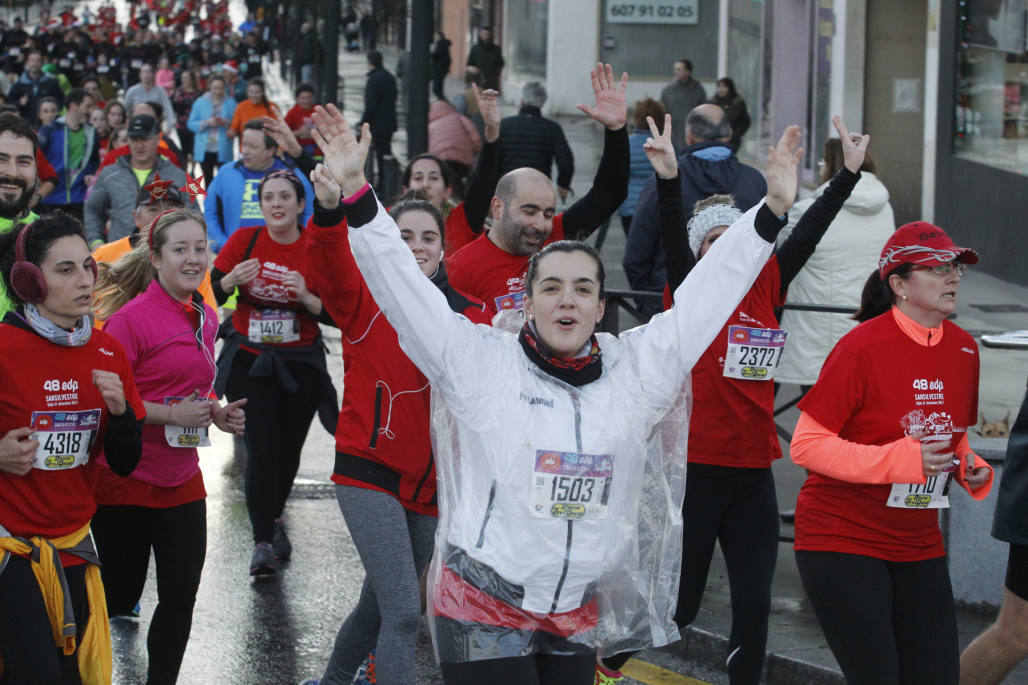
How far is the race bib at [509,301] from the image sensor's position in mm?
5953

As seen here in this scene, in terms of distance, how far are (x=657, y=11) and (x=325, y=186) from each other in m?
29.5

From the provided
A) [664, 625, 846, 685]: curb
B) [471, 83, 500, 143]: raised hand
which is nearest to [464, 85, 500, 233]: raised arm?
[471, 83, 500, 143]: raised hand

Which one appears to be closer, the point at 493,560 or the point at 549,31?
the point at 493,560

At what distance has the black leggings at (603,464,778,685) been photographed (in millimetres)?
5254

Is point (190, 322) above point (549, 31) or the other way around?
the other way around

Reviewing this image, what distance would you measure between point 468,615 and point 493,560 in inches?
6.4

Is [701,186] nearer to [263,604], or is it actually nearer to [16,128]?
[263,604]

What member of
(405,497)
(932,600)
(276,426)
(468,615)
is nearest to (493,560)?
(468,615)

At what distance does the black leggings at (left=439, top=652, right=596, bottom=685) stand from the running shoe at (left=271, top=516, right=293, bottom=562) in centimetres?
371

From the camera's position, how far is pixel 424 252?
5.21m

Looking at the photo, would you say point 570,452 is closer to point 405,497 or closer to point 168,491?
point 405,497

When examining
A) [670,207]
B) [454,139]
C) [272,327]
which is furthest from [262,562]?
[454,139]

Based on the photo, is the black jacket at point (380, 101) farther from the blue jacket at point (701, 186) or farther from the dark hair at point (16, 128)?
the dark hair at point (16, 128)

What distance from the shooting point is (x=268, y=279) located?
24.0ft
